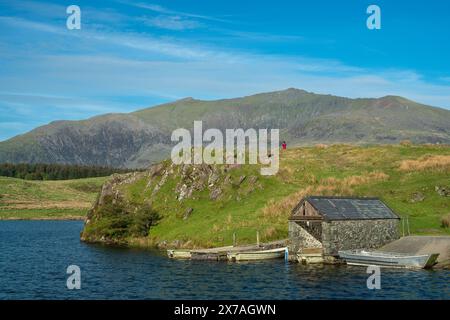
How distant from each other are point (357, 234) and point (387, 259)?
772 centimetres

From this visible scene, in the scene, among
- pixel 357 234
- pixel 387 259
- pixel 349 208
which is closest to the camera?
pixel 387 259

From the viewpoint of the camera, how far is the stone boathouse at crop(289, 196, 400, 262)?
69.1 meters

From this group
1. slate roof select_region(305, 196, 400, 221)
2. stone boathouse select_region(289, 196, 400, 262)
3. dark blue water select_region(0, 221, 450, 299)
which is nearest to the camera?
dark blue water select_region(0, 221, 450, 299)

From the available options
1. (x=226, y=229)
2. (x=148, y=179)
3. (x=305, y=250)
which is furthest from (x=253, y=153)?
(x=305, y=250)

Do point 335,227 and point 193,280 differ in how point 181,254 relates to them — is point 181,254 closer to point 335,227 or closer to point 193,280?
point 193,280

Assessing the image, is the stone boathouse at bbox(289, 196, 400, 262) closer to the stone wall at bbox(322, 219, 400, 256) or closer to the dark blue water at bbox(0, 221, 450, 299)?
the stone wall at bbox(322, 219, 400, 256)

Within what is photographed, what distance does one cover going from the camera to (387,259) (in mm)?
64125

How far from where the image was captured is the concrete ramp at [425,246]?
208 feet

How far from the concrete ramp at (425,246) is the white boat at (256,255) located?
13.7m

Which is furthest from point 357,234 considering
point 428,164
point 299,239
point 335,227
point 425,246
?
point 428,164

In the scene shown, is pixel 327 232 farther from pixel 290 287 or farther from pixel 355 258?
pixel 290 287

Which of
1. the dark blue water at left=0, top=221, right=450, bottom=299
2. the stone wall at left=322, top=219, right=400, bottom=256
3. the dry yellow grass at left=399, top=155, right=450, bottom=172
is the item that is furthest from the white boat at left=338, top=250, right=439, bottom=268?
the dry yellow grass at left=399, top=155, right=450, bottom=172
